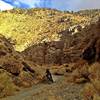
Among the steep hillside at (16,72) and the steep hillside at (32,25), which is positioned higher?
the steep hillside at (32,25)

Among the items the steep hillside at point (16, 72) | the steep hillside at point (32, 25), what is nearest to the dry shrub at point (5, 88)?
the steep hillside at point (16, 72)

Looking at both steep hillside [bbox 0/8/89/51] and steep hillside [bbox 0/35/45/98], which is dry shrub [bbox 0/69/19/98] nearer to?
steep hillside [bbox 0/35/45/98]

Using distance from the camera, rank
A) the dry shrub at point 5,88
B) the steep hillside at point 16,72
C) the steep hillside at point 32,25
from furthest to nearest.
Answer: the steep hillside at point 32,25
the steep hillside at point 16,72
the dry shrub at point 5,88

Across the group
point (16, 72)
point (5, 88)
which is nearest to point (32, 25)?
point (16, 72)

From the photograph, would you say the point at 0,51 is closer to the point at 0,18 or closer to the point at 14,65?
the point at 14,65

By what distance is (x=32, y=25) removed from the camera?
16038 cm

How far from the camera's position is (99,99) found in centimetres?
1215

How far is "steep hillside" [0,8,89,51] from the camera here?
481 feet

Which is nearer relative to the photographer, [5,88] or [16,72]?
[5,88]

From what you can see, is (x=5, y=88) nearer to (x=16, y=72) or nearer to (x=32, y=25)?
(x=16, y=72)

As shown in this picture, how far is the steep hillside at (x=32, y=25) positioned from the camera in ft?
481

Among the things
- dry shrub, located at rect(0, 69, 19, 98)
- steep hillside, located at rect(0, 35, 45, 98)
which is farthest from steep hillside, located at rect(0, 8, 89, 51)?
dry shrub, located at rect(0, 69, 19, 98)

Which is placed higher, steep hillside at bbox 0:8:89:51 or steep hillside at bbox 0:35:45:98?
steep hillside at bbox 0:8:89:51

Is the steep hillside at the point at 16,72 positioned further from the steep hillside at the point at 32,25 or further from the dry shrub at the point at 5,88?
the steep hillside at the point at 32,25
